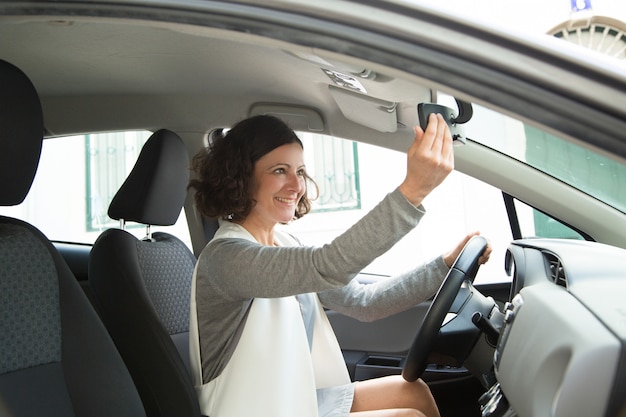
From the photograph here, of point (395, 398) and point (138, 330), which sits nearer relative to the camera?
point (138, 330)

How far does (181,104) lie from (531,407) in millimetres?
1510

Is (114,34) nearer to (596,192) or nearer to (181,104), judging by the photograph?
(181,104)

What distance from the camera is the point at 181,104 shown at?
2189 mm

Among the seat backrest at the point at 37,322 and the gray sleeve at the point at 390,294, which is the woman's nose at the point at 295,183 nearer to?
the gray sleeve at the point at 390,294

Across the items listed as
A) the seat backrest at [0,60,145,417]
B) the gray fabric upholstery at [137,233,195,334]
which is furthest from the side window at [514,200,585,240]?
the seat backrest at [0,60,145,417]

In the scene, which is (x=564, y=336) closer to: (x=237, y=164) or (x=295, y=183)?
(x=295, y=183)

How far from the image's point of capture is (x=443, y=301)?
1.51 m

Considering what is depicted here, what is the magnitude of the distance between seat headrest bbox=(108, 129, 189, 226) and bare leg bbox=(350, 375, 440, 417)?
2.45ft

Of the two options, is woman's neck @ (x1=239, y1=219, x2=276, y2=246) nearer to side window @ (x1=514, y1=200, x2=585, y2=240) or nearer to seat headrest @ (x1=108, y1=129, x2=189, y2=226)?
seat headrest @ (x1=108, y1=129, x2=189, y2=226)

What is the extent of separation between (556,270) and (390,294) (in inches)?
20.6

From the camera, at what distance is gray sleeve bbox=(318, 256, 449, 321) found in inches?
66.7

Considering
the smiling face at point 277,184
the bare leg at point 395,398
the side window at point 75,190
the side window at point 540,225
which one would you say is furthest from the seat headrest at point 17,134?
the side window at point 75,190

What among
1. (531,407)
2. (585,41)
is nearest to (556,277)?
(531,407)

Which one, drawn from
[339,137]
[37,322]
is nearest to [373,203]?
[339,137]
